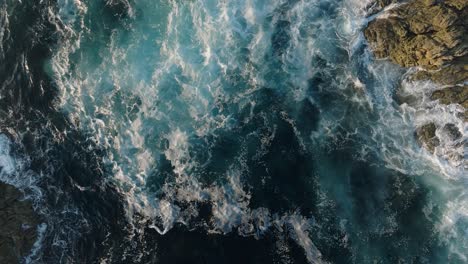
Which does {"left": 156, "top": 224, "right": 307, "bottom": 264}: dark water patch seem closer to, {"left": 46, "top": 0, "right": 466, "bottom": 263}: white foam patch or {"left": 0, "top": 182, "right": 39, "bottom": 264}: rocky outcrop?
{"left": 46, "top": 0, "right": 466, "bottom": 263}: white foam patch

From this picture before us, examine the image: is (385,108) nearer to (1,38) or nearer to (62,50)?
(62,50)

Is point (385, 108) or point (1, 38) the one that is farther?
point (1, 38)

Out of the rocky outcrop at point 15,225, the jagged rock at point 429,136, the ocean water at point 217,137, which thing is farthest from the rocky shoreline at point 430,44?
the rocky outcrop at point 15,225

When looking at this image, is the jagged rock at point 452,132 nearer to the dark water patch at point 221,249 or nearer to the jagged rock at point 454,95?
the jagged rock at point 454,95

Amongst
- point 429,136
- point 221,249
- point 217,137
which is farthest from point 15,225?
point 429,136

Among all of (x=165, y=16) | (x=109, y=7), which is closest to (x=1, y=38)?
(x=109, y=7)

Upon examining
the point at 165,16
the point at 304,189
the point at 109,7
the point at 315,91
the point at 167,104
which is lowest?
the point at 304,189

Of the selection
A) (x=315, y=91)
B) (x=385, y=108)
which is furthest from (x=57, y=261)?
(x=385, y=108)

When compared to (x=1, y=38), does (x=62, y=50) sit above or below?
below
